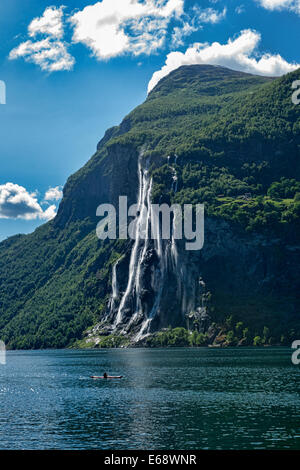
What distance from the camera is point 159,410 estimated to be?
55.4m

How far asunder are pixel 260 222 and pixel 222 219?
12774mm

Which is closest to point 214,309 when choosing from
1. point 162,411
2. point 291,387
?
point 291,387

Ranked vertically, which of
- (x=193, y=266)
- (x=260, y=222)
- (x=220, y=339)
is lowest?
(x=220, y=339)

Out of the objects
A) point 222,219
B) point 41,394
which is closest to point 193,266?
point 222,219

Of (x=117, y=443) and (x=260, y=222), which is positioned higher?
(x=260, y=222)

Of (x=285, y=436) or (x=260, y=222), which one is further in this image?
(x=260, y=222)

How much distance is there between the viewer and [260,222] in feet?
632

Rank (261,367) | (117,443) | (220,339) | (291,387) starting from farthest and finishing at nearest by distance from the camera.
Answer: (220,339) → (261,367) → (291,387) → (117,443)

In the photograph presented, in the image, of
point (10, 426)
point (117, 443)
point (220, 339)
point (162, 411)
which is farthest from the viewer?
point (220, 339)

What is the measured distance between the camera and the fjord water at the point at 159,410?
4219cm

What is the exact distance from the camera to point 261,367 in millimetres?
95562

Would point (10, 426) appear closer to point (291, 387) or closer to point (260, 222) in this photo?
point (291, 387)

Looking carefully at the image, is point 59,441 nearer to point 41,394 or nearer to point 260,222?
point 41,394

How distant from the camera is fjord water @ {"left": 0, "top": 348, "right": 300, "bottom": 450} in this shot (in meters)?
42.2
